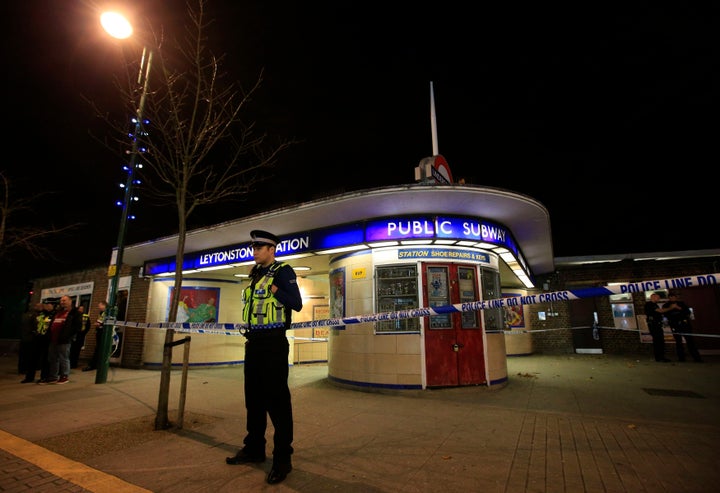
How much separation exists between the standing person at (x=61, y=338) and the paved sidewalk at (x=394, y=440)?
938 mm

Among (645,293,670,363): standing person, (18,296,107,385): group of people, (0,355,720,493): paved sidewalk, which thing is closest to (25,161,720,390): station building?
(0,355,720,493): paved sidewalk

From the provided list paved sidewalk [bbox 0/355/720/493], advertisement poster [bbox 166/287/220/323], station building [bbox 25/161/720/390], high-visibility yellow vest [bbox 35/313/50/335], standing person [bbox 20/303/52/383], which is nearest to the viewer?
paved sidewalk [bbox 0/355/720/493]

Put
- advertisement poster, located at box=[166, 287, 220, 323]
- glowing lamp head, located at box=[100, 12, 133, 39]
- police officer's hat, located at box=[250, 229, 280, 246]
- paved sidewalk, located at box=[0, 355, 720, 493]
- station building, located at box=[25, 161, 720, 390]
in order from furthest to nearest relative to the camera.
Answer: advertisement poster, located at box=[166, 287, 220, 323] < station building, located at box=[25, 161, 720, 390] < glowing lamp head, located at box=[100, 12, 133, 39] < police officer's hat, located at box=[250, 229, 280, 246] < paved sidewalk, located at box=[0, 355, 720, 493]

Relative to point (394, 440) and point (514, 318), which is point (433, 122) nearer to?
point (514, 318)

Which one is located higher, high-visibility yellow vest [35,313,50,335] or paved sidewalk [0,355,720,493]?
high-visibility yellow vest [35,313,50,335]

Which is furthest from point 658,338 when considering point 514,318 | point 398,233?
point 398,233

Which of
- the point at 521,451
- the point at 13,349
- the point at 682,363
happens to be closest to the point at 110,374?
the point at 521,451

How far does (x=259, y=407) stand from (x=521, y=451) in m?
2.66

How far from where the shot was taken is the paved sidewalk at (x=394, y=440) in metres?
2.98

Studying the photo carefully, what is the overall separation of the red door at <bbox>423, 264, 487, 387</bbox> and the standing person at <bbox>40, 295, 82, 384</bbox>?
7.91 meters

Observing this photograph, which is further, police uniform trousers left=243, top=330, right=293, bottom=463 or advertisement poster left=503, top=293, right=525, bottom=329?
advertisement poster left=503, top=293, right=525, bottom=329

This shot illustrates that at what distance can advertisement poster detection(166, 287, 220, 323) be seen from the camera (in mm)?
10773

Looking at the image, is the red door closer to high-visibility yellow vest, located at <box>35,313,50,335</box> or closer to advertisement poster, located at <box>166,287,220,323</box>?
advertisement poster, located at <box>166,287,220,323</box>

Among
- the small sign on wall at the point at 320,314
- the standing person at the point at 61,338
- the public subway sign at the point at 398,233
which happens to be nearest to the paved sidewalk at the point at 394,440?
the standing person at the point at 61,338
